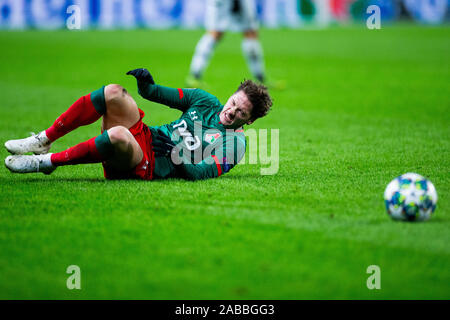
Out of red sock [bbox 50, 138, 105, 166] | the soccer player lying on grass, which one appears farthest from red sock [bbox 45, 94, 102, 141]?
red sock [bbox 50, 138, 105, 166]

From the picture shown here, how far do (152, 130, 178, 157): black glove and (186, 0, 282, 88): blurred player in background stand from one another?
7370mm

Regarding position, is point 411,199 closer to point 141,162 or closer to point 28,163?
point 141,162

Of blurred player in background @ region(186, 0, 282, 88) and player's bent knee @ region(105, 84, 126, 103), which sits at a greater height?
blurred player in background @ region(186, 0, 282, 88)

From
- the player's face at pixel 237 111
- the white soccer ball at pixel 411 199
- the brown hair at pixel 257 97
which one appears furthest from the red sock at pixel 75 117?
the white soccer ball at pixel 411 199

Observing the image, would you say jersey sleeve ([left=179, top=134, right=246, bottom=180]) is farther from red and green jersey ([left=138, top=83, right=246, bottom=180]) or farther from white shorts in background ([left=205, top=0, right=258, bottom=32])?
white shorts in background ([left=205, top=0, right=258, bottom=32])

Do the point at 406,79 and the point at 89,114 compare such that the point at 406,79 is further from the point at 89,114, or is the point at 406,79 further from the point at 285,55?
the point at 89,114

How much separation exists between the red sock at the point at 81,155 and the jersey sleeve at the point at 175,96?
667mm

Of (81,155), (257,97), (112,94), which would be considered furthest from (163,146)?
(257,97)

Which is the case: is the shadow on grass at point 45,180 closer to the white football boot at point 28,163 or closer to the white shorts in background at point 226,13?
the white football boot at point 28,163

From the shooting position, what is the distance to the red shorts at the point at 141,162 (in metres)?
6.29

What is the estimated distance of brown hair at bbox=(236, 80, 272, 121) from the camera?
6.40 m

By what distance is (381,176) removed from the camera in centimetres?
695

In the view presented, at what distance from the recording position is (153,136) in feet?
21.4
